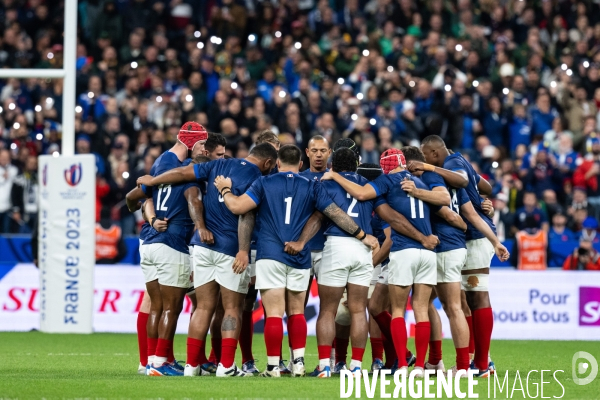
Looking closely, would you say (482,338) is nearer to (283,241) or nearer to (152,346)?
(283,241)

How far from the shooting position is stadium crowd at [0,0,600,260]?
20.9 m

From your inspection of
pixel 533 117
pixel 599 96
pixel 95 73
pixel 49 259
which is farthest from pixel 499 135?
pixel 49 259

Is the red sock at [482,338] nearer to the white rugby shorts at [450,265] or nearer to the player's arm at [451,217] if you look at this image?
the white rugby shorts at [450,265]

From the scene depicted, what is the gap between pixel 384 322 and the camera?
1188 centimetres

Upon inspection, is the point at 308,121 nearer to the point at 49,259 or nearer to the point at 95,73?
the point at 95,73

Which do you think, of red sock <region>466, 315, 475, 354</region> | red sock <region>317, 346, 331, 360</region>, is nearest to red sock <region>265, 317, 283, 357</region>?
red sock <region>317, 346, 331, 360</region>

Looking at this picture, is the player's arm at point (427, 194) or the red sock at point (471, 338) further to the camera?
the red sock at point (471, 338)

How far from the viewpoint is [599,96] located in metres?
23.0

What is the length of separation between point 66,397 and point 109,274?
9.57 m

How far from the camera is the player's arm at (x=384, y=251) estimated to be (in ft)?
39.0

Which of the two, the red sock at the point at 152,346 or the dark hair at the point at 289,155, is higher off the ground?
the dark hair at the point at 289,155

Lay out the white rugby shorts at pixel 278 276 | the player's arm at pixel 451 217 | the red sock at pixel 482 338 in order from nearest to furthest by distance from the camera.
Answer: the white rugby shorts at pixel 278 276 < the player's arm at pixel 451 217 < the red sock at pixel 482 338

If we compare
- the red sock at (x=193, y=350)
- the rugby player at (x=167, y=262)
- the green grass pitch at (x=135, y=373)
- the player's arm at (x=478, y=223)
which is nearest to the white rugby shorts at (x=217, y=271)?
the rugby player at (x=167, y=262)

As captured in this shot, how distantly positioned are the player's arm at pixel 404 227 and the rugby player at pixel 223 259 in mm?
1304
